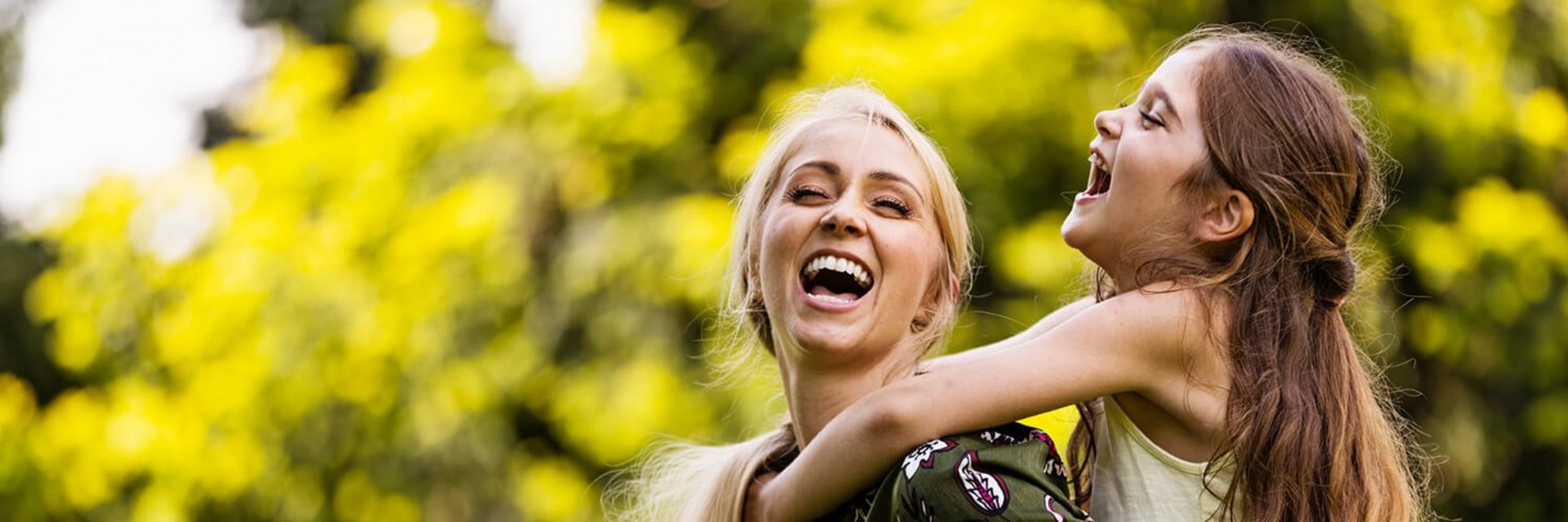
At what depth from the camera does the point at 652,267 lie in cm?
569

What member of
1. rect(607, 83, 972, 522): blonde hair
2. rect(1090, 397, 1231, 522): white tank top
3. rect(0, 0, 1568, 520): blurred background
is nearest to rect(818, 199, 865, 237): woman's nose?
rect(607, 83, 972, 522): blonde hair

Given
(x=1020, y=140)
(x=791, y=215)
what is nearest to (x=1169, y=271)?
(x=791, y=215)

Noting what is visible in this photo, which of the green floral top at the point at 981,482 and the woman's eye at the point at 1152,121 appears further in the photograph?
the woman's eye at the point at 1152,121

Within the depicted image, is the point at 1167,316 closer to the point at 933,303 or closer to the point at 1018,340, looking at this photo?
the point at 1018,340

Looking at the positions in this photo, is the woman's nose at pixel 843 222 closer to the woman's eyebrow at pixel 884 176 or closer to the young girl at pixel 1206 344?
the woman's eyebrow at pixel 884 176

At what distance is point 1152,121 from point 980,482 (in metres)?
0.68

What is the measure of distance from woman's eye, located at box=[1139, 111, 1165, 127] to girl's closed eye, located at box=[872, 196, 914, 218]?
387 mm

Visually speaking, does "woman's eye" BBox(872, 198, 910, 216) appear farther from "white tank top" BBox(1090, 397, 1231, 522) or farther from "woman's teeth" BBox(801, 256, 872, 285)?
"white tank top" BBox(1090, 397, 1231, 522)

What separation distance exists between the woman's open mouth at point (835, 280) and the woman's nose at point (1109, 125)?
444 mm

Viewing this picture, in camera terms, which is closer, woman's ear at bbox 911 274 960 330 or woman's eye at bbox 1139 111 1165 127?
woman's eye at bbox 1139 111 1165 127

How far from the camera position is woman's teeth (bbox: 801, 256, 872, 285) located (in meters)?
2.56

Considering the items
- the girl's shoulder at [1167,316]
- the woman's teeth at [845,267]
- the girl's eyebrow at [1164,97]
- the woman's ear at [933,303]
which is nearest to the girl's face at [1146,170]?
the girl's eyebrow at [1164,97]

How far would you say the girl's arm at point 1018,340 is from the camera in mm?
2498

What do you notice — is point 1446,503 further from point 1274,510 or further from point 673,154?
point 1274,510
